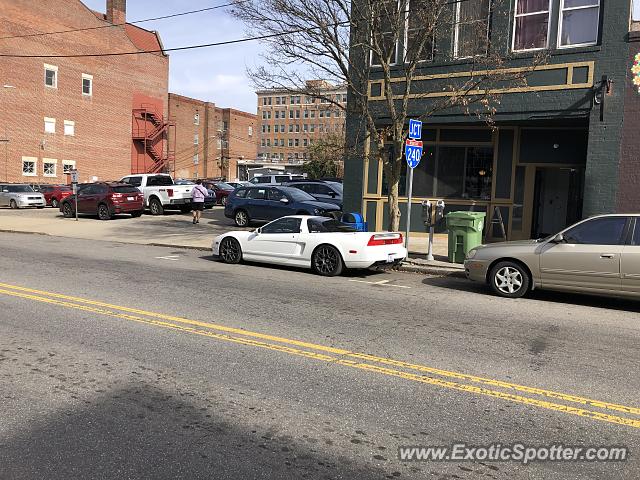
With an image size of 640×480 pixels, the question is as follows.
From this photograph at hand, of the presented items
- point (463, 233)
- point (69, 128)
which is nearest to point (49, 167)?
point (69, 128)

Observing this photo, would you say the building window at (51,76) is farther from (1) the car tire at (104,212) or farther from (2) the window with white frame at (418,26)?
(2) the window with white frame at (418,26)

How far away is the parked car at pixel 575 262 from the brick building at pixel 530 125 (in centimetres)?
503

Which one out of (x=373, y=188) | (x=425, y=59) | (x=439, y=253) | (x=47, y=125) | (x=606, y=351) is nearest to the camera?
(x=606, y=351)

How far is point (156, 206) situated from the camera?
25.8m

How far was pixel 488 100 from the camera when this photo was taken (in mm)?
14461

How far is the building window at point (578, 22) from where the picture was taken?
13555mm

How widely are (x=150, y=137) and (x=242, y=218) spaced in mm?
35862

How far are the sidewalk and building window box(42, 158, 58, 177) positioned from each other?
19.0m

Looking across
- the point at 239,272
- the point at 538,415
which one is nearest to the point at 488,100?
the point at 239,272

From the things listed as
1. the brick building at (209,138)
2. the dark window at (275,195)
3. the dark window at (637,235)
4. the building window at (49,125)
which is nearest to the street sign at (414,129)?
the dark window at (637,235)

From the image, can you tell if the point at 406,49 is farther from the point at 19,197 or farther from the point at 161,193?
the point at 19,197

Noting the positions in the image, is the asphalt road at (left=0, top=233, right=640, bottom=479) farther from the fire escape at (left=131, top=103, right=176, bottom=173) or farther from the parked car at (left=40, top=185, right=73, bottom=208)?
the fire escape at (left=131, top=103, right=176, bottom=173)

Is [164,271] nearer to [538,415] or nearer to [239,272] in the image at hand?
[239,272]

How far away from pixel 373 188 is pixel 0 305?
459 inches
